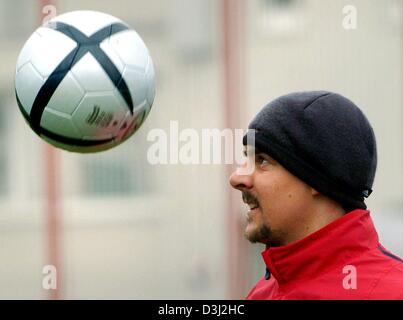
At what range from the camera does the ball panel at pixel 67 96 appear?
2.58m

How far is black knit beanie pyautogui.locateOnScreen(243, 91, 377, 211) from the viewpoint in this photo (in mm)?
2434

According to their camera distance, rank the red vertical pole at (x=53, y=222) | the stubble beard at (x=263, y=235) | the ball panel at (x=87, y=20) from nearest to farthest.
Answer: the stubble beard at (x=263, y=235) → the ball panel at (x=87, y=20) → the red vertical pole at (x=53, y=222)

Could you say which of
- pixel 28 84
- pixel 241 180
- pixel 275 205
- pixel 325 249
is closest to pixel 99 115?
pixel 28 84


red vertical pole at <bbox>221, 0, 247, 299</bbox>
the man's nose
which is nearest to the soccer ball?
the man's nose

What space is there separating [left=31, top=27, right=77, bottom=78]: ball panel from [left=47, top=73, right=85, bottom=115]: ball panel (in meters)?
0.06

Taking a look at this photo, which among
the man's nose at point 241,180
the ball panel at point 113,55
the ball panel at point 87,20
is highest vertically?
the ball panel at point 87,20

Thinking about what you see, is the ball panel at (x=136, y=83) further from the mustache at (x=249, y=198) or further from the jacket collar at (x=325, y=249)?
the jacket collar at (x=325, y=249)

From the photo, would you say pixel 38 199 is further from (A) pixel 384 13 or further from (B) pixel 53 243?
(A) pixel 384 13

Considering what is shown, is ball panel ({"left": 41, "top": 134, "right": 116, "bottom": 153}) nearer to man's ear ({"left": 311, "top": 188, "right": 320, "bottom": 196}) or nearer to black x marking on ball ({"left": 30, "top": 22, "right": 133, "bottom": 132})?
black x marking on ball ({"left": 30, "top": 22, "right": 133, "bottom": 132})

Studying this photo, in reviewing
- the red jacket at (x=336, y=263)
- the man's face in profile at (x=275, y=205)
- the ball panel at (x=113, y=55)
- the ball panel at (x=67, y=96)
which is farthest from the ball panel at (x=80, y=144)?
the red jacket at (x=336, y=263)

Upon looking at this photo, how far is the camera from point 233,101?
243 inches

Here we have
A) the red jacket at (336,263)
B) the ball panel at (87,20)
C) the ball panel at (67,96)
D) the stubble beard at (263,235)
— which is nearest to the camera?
the red jacket at (336,263)
